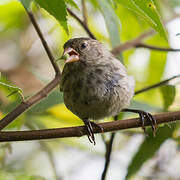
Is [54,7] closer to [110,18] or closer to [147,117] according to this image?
[110,18]

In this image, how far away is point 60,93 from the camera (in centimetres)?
237

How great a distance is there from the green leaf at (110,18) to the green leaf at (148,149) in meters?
0.57

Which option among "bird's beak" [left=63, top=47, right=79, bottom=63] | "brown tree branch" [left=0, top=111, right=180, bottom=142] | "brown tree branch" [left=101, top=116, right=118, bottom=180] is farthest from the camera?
"bird's beak" [left=63, top=47, right=79, bottom=63]

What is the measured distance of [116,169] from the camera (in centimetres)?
361

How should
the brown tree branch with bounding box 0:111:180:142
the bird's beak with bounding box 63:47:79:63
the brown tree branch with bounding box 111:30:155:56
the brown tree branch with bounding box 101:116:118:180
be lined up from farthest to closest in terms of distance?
the brown tree branch with bounding box 111:30:155:56 → the bird's beak with bounding box 63:47:79:63 → the brown tree branch with bounding box 101:116:118:180 → the brown tree branch with bounding box 0:111:180:142

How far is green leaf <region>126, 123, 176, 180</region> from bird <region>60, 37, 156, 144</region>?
18 centimetres

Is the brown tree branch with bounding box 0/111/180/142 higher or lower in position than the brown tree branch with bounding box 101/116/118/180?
higher

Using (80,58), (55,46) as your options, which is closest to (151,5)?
(80,58)

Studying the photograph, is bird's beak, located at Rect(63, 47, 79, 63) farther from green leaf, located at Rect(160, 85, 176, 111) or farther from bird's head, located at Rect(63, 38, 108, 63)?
green leaf, located at Rect(160, 85, 176, 111)

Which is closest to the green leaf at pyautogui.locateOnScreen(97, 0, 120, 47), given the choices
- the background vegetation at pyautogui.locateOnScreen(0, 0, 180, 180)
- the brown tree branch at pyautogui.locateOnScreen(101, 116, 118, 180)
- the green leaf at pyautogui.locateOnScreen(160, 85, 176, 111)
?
the background vegetation at pyautogui.locateOnScreen(0, 0, 180, 180)

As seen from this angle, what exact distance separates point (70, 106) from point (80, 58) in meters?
0.32

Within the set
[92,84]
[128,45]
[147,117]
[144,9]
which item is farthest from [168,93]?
[144,9]

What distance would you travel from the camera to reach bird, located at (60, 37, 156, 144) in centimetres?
218

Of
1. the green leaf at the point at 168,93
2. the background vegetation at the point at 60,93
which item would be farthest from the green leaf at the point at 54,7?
the green leaf at the point at 168,93
